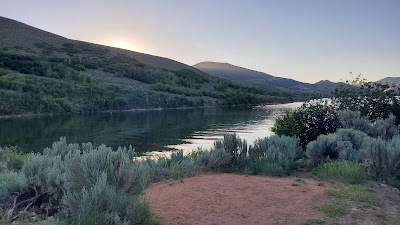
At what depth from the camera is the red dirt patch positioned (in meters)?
6.32

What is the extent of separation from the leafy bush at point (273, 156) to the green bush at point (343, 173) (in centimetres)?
85

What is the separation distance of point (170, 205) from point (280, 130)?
9141mm

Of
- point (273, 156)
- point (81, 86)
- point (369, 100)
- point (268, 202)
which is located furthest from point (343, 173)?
point (81, 86)

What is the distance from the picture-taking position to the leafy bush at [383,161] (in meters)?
9.36

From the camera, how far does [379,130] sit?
13.9 metres

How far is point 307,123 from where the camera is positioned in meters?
15.5

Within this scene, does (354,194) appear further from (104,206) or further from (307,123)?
(307,123)

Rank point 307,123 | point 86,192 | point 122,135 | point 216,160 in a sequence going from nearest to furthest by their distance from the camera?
point 86,192
point 216,160
point 307,123
point 122,135

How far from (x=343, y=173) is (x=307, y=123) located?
6.17 m

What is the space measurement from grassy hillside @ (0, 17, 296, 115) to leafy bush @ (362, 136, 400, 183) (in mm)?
49005

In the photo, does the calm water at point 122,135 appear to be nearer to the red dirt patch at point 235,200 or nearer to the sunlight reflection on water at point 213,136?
the sunlight reflection on water at point 213,136

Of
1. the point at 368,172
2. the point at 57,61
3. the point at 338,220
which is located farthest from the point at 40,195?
the point at 57,61

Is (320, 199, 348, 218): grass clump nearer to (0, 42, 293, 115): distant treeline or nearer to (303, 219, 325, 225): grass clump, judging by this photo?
(303, 219, 325, 225): grass clump

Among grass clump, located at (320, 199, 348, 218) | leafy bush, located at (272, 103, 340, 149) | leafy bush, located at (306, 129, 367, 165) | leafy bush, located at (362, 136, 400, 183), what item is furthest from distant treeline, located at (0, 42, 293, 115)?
grass clump, located at (320, 199, 348, 218)
